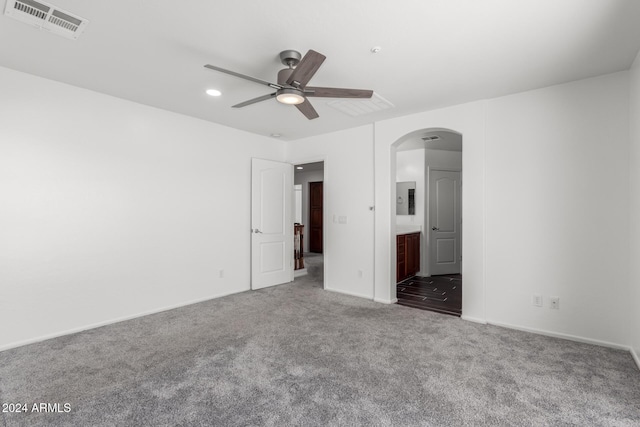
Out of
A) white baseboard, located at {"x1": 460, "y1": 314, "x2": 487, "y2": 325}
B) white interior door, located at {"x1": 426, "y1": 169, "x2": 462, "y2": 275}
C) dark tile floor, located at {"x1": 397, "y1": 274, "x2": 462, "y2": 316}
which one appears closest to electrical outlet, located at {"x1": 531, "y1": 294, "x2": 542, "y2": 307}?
white baseboard, located at {"x1": 460, "y1": 314, "x2": 487, "y2": 325}

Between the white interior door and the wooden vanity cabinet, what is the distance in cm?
36

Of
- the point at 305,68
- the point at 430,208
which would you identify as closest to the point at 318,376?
the point at 305,68

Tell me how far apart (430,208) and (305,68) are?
482 cm

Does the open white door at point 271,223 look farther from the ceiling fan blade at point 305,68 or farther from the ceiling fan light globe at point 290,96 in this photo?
the ceiling fan blade at point 305,68

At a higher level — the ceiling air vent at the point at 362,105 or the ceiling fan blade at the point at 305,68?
the ceiling air vent at the point at 362,105

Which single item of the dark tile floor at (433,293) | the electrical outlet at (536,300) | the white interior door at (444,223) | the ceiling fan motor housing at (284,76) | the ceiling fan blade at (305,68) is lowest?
the dark tile floor at (433,293)

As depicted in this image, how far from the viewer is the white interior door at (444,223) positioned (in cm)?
616

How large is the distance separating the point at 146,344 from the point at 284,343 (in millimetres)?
1317

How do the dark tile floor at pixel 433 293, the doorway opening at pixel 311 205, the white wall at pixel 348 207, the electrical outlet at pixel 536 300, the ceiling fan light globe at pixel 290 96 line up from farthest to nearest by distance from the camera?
the doorway opening at pixel 311 205 < the white wall at pixel 348 207 < the dark tile floor at pixel 433 293 < the electrical outlet at pixel 536 300 < the ceiling fan light globe at pixel 290 96

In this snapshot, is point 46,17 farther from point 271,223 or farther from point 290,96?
point 271,223

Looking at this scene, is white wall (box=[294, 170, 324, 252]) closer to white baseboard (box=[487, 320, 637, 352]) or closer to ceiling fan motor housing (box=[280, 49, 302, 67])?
white baseboard (box=[487, 320, 637, 352])

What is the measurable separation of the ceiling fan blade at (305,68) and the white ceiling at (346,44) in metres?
0.29

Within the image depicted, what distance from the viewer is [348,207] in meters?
4.75


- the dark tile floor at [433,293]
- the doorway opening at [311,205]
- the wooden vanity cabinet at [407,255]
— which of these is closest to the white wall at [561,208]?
the dark tile floor at [433,293]
